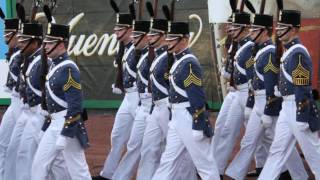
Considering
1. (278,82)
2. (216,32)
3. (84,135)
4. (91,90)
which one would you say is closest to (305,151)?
(278,82)

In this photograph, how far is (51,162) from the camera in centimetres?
812

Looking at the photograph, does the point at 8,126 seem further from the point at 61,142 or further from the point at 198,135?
the point at 198,135

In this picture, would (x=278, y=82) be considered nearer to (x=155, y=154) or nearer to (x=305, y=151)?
(x=305, y=151)

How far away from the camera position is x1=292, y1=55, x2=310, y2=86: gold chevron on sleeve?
8148 millimetres

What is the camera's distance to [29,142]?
Answer: 888cm

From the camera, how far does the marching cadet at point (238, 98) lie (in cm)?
1009

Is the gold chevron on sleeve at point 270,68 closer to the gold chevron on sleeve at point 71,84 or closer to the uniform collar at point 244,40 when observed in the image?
the uniform collar at point 244,40

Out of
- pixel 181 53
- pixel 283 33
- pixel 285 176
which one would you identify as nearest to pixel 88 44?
pixel 285 176

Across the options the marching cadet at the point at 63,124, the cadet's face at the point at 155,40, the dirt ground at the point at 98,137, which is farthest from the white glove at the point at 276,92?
the marching cadet at the point at 63,124

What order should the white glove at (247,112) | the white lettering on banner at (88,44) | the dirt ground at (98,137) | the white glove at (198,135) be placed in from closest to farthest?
the white glove at (198,135) → the white glove at (247,112) → the dirt ground at (98,137) → the white lettering on banner at (88,44)

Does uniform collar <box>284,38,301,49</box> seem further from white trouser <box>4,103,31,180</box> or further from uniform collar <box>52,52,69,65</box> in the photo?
white trouser <box>4,103,31,180</box>

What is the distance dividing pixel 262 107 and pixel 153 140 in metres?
1.33

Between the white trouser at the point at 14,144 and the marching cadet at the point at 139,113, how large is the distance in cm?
122

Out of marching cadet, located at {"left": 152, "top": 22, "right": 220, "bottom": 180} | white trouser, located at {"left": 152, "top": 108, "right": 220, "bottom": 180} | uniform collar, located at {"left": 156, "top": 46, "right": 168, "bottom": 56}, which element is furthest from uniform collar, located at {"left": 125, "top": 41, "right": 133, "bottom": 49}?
white trouser, located at {"left": 152, "top": 108, "right": 220, "bottom": 180}
